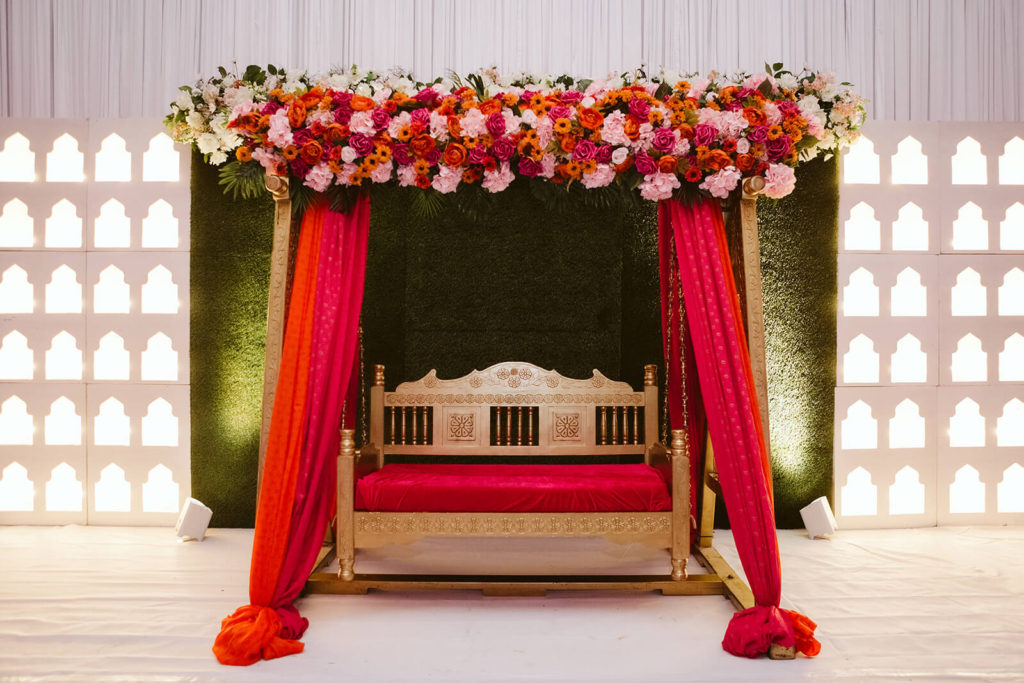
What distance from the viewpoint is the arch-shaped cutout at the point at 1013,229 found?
4051 mm

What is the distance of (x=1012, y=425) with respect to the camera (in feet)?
13.4

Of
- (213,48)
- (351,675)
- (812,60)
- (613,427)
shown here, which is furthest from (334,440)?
(812,60)

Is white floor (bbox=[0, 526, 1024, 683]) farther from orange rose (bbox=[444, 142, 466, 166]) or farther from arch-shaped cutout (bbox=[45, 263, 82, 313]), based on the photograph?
orange rose (bbox=[444, 142, 466, 166])

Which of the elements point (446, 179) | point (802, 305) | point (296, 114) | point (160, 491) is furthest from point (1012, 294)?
point (160, 491)

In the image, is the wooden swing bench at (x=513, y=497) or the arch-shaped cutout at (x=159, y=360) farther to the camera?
the arch-shaped cutout at (x=159, y=360)

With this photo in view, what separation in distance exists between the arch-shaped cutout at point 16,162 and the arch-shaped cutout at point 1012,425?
6.68m

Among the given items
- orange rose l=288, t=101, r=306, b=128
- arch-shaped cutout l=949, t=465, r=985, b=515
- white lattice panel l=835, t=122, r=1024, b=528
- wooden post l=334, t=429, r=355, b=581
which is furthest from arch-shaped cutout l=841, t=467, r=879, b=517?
orange rose l=288, t=101, r=306, b=128

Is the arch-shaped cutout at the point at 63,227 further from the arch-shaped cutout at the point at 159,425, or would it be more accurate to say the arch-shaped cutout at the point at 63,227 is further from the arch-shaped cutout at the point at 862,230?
the arch-shaped cutout at the point at 862,230

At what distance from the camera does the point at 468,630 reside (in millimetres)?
2645

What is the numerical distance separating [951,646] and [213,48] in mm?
5008

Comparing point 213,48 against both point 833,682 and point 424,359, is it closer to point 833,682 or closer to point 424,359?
point 424,359

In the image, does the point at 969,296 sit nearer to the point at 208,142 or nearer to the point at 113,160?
the point at 208,142

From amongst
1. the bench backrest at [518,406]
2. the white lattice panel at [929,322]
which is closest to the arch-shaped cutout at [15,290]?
the bench backrest at [518,406]

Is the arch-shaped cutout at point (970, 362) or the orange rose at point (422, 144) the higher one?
the orange rose at point (422, 144)
